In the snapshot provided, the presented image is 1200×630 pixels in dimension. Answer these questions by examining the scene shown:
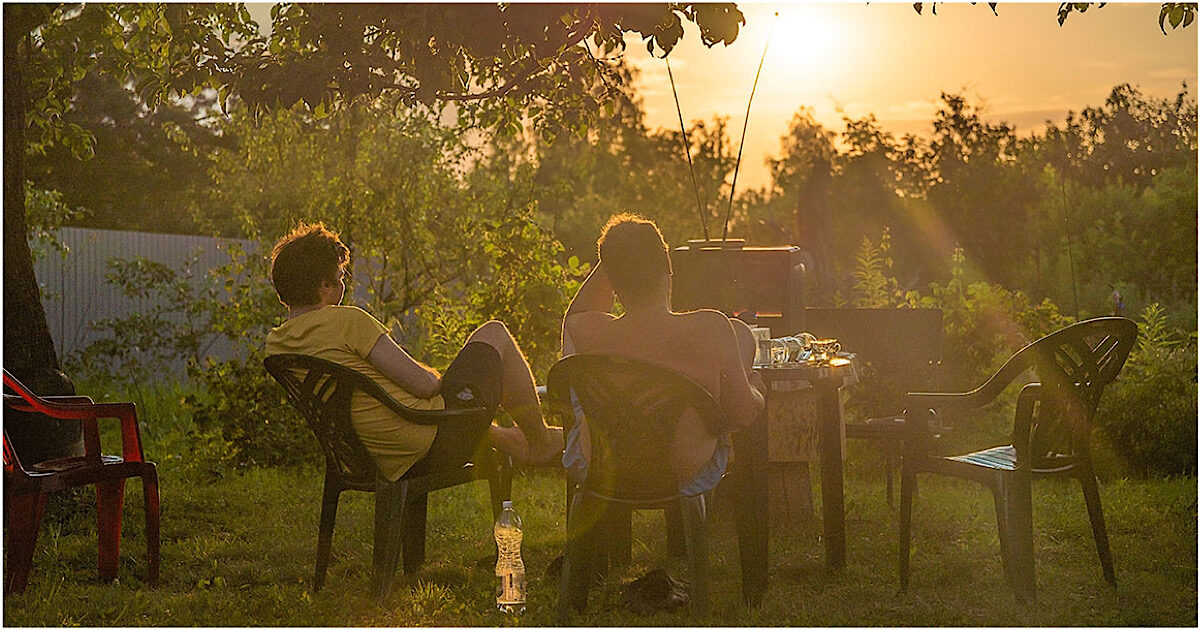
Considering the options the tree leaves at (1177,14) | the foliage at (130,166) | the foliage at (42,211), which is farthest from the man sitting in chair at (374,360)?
the foliage at (130,166)

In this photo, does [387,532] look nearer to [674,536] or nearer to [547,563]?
[547,563]

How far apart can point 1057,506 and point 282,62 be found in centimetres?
406

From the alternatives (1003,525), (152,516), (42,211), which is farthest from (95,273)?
(1003,525)

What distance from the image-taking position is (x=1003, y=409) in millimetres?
7312

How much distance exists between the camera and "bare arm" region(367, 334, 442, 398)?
3.72 meters

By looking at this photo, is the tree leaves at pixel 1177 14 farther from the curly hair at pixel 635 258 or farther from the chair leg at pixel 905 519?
the curly hair at pixel 635 258

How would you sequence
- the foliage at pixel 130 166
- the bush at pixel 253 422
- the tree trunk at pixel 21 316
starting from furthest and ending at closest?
1. the foliage at pixel 130 166
2. the bush at pixel 253 422
3. the tree trunk at pixel 21 316

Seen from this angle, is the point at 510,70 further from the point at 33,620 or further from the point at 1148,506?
the point at 1148,506

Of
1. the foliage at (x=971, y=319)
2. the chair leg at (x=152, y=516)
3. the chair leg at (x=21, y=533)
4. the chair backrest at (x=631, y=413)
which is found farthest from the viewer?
Result: the foliage at (x=971, y=319)

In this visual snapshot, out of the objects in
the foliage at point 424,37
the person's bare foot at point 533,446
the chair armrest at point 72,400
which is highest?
the foliage at point 424,37

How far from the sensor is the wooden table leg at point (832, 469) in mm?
4188

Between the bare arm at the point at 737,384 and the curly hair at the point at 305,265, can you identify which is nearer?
the bare arm at the point at 737,384

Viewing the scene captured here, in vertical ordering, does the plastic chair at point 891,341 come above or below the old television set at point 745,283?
below

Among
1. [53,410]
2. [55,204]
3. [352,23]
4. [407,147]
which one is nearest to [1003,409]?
[407,147]
